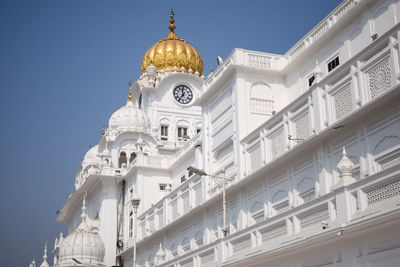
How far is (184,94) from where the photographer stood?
4866 centimetres

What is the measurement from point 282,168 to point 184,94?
28892 mm

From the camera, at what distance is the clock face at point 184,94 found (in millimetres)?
48528

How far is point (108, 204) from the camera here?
3834 cm

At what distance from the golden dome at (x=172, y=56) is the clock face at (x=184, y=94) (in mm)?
1617

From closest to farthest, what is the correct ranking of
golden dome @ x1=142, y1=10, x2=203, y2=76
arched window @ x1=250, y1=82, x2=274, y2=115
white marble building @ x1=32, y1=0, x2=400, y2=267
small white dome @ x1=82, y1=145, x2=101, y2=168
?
1. white marble building @ x1=32, y1=0, x2=400, y2=267
2. arched window @ x1=250, y1=82, x2=274, y2=115
3. small white dome @ x1=82, y1=145, x2=101, y2=168
4. golden dome @ x1=142, y1=10, x2=203, y2=76

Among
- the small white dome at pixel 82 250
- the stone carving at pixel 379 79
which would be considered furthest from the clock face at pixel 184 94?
the stone carving at pixel 379 79

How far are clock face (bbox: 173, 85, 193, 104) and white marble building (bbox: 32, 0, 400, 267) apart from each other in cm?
773

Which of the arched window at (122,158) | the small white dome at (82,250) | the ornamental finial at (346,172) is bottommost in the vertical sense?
the ornamental finial at (346,172)

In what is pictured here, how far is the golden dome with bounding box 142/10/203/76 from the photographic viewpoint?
49.4m

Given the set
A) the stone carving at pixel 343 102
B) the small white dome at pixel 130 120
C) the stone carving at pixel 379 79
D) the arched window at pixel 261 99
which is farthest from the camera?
the small white dome at pixel 130 120

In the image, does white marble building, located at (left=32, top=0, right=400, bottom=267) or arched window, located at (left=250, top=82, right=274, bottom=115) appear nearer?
white marble building, located at (left=32, top=0, right=400, bottom=267)

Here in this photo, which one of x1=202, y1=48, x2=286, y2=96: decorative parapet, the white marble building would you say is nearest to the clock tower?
the white marble building

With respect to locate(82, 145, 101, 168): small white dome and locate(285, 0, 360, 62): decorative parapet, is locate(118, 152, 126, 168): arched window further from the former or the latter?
locate(285, 0, 360, 62): decorative parapet

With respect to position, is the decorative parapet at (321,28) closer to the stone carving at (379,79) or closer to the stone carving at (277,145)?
the stone carving at (277,145)
